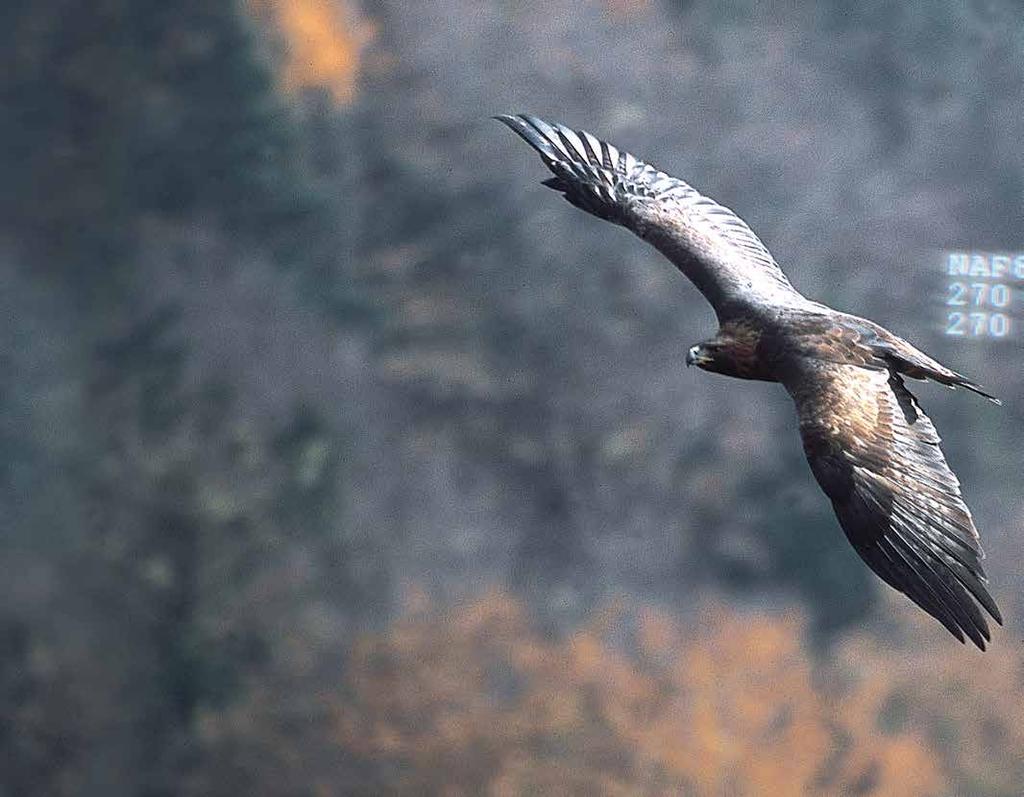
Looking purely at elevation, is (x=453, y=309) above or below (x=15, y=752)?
above

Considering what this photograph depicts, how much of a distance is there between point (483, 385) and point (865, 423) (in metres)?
19.6

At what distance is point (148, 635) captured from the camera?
1210 inches

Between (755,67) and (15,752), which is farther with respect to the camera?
(15,752)

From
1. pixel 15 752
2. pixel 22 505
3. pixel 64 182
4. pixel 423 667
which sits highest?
pixel 64 182

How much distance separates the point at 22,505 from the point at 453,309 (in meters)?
9.22

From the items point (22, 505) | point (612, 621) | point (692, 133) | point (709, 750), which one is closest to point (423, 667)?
point (612, 621)

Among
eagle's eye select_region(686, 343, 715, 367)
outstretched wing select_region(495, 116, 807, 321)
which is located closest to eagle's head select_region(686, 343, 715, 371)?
eagle's eye select_region(686, 343, 715, 367)

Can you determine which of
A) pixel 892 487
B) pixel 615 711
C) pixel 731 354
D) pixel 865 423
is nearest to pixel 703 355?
pixel 731 354

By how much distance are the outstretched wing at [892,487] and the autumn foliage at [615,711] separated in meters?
19.9

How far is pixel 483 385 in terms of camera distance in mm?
29328

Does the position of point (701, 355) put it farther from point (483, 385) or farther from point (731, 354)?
point (483, 385)

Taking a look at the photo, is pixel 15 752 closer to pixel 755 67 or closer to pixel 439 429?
pixel 439 429

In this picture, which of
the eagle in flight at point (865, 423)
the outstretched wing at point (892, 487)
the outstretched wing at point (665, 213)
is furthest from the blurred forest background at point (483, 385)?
the outstretched wing at point (892, 487)

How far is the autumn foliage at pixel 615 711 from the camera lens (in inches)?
1167
